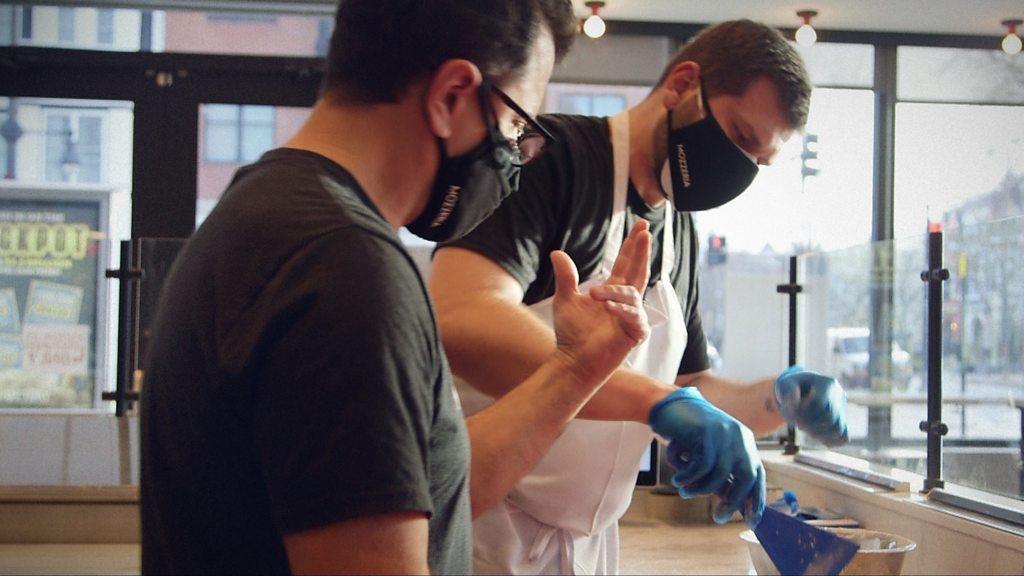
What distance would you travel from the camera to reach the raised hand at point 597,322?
3.53 feet

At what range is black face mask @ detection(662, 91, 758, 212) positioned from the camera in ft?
5.73

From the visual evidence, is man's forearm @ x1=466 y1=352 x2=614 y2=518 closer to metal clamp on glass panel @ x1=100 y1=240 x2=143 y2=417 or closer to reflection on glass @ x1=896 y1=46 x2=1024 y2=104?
metal clamp on glass panel @ x1=100 y1=240 x2=143 y2=417

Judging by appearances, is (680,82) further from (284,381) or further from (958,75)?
(958,75)

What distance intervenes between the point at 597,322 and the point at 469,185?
0.26 metres

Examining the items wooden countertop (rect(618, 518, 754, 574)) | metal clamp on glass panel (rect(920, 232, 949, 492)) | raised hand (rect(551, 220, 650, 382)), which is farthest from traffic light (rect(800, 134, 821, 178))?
raised hand (rect(551, 220, 650, 382))

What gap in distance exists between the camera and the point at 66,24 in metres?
5.79

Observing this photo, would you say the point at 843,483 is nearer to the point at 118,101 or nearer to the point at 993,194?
the point at 993,194

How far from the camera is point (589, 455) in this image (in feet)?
5.58

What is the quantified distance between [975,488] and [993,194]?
11.5 feet

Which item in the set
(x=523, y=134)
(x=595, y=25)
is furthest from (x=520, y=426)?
(x=595, y=25)

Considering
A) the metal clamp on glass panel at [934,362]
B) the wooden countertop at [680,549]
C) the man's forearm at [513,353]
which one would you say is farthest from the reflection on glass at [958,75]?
the man's forearm at [513,353]

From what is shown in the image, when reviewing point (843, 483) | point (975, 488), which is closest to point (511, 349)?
point (975, 488)

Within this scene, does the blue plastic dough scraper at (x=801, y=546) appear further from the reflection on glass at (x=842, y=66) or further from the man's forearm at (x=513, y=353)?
the reflection on glass at (x=842, y=66)

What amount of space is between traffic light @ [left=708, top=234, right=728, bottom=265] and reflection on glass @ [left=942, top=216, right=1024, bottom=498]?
3063 millimetres
